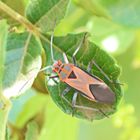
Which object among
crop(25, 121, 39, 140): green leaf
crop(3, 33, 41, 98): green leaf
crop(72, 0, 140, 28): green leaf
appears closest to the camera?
crop(3, 33, 41, 98): green leaf

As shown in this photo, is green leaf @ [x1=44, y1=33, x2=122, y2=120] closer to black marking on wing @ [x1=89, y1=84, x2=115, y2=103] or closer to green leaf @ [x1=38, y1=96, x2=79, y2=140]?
black marking on wing @ [x1=89, y1=84, x2=115, y2=103]

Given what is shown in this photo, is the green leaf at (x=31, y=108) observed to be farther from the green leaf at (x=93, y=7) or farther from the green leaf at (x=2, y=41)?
the green leaf at (x=2, y=41)

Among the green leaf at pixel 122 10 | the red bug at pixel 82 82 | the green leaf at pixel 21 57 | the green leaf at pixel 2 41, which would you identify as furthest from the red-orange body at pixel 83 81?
the green leaf at pixel 2 41

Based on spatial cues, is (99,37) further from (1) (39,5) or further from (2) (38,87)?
(1) (39,5)

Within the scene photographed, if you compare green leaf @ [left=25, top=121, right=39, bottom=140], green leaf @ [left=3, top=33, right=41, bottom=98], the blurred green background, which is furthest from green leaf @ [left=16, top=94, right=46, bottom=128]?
green leaf @ [left=3, top=33, right=41, bottom=98]

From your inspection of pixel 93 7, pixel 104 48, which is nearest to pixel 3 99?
pixel 93 7

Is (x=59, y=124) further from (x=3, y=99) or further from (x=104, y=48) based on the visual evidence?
(x=3, y=99)

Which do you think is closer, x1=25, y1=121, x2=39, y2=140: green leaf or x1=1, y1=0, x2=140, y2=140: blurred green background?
→ x1=25, y1=121, x2=39, y2=140: green leaf

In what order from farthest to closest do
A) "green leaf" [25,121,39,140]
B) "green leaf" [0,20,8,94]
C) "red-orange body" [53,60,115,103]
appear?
"red-orange body" [53,60,115,103]
"green leaf" [25,121,39,140]
"green leaf" [0,20,8,94]

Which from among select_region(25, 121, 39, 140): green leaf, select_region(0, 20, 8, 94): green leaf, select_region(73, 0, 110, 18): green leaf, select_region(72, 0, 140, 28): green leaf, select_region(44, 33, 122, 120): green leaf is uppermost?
select_region(72, 0, 140, 28): green leaf
